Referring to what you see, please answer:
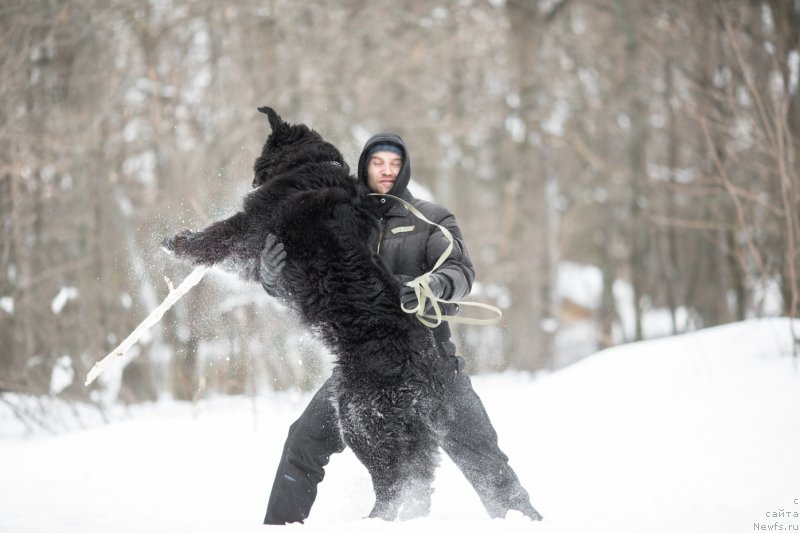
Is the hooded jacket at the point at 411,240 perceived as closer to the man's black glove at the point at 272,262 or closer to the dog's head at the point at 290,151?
the dog's head at the point at 290,151

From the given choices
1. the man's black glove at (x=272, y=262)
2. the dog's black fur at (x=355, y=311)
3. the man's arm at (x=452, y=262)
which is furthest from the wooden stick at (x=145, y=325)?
the man's arm at (x=452, y=262)

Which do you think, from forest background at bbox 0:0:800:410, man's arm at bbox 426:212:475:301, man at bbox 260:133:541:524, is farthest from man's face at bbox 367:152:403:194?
forest background at bbox 0:0:800:410

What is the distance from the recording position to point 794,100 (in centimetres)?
852

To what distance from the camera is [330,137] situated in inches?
378

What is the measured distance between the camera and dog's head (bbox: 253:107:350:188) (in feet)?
12.3

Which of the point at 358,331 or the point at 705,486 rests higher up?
the point at 358,331

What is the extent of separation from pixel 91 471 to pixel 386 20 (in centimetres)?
898

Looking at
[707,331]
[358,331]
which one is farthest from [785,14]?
[358,331]

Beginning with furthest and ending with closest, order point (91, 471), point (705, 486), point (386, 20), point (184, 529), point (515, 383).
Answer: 1. point (386, 20)
2. point (515, 383)
3. point (91, 471)
4. point (705, 486)
5. point (184, 529)

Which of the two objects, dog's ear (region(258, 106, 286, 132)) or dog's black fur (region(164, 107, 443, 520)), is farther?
dog's ear (region(258, 106, 286, 132))

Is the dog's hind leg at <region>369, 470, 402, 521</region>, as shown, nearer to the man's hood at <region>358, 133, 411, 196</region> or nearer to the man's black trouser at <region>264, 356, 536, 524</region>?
the man's black trouser at <region>264, 356, 536, 524</region>

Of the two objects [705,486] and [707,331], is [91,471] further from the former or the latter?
[707,331]

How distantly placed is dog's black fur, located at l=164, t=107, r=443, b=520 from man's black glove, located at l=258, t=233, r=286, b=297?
0.13 ft

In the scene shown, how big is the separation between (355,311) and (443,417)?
2.18ft
